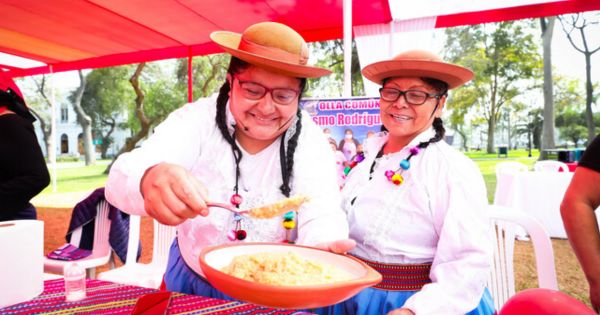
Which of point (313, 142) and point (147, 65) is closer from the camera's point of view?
point (313, 142)

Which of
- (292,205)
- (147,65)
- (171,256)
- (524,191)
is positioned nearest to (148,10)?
(171,256)

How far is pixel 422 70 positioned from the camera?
1.75 meters

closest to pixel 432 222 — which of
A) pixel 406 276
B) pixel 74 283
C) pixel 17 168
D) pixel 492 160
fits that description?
pixel 406 276

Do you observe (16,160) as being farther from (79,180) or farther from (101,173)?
(101,173)

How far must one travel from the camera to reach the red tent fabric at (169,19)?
18.1 ft

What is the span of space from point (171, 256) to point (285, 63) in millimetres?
1044

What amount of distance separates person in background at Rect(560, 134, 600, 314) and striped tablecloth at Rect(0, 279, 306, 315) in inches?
49.9

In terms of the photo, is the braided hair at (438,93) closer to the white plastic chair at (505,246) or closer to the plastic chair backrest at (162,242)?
the white plastic chair at (505,246)

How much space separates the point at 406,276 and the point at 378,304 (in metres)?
0.17

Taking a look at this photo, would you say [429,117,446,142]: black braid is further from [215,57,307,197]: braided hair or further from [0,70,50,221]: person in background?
[0,70,50,221]: person in background

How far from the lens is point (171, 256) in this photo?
1.75m

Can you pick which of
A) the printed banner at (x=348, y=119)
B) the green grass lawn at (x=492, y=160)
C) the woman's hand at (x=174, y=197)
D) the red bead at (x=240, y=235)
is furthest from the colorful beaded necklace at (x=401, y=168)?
the green grass lawn at (x=492, y=160)

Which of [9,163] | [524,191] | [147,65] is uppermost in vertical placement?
[147,65]

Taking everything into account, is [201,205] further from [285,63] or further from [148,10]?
[148,10]
